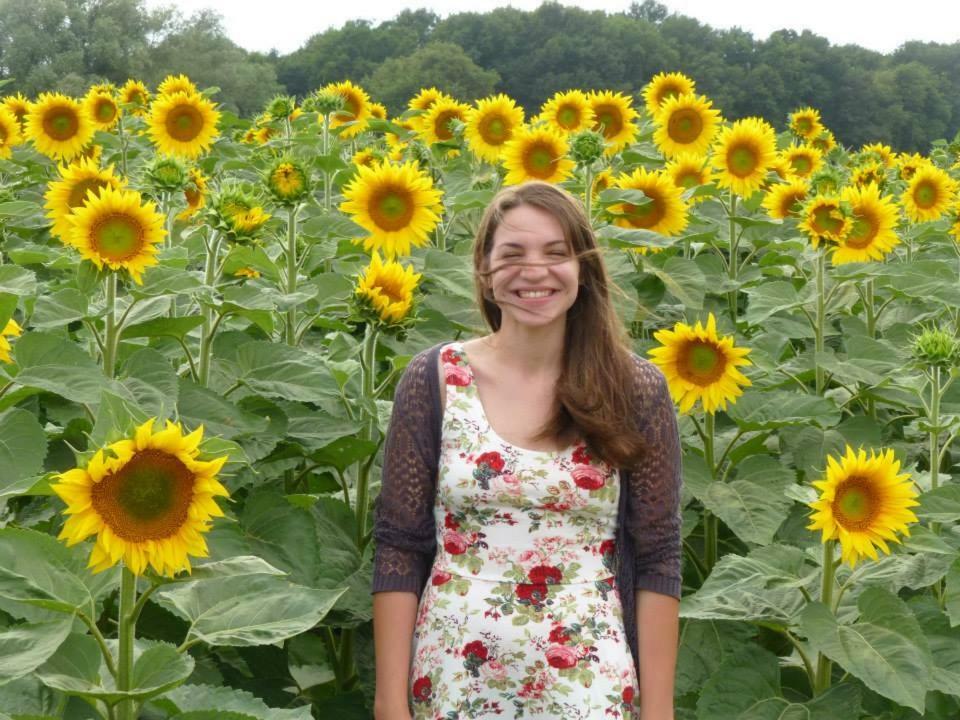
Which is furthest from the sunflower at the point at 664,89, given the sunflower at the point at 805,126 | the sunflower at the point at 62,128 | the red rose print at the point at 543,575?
the red rose print at the point at 543,575

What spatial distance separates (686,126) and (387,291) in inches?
109

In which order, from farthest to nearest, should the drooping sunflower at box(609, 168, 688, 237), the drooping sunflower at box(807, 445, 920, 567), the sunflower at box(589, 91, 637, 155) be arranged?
the sunflower at box(589, 91, 637, 155), the drooping sunflower at box(609, 168, 688, 237), the drooping sunflower at box(807, 445, 920, 567)

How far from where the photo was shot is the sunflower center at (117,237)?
2.50m

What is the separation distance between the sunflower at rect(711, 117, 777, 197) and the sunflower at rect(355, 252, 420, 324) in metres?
2.10

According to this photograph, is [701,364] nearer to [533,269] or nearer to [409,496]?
[533,269]

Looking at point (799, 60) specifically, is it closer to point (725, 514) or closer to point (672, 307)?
point (672, 307)

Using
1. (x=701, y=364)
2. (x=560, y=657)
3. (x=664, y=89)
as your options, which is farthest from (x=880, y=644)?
(x=664, y=89)

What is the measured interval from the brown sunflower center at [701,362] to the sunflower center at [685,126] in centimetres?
249

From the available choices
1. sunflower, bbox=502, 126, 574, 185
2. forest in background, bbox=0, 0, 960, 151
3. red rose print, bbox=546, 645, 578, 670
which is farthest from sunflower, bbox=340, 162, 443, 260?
forest in background, bbox=0, 0, 960, 151

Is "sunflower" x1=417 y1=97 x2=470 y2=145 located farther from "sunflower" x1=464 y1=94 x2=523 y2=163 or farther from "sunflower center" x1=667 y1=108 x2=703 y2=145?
"sunflower center" x1=667 y1=108 x2=703 y2=145

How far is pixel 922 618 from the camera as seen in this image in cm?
272

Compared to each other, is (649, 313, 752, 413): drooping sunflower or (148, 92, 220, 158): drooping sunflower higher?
(148, 92, 220, 158): drooping sunflower

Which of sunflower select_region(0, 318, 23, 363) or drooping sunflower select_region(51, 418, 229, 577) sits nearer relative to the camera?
drooping sunflower select_region(51, 418, 229, 577)

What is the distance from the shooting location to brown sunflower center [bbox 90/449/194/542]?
1686mm
